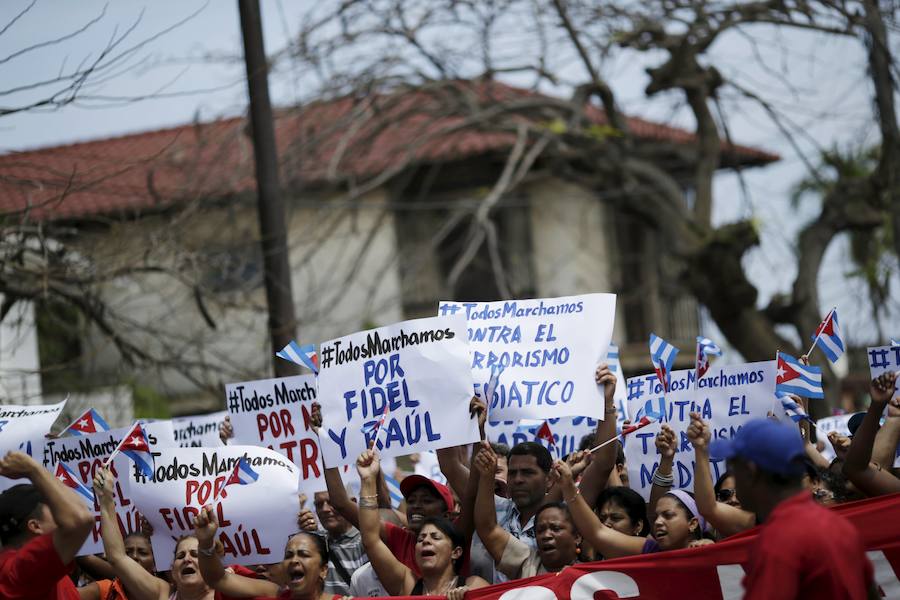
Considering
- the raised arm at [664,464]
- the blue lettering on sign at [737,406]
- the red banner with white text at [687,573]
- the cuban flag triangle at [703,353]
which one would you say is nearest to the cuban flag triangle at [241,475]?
the red banner with white text at [687,573]

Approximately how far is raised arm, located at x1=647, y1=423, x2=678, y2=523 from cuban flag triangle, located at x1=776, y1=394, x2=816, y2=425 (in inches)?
24.8

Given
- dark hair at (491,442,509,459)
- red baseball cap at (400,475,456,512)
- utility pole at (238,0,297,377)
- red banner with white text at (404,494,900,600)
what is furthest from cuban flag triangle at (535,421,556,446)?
utility pole at (238,0,297,377)

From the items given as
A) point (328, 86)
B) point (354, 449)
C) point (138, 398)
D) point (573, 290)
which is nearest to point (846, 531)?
point (354, 449)

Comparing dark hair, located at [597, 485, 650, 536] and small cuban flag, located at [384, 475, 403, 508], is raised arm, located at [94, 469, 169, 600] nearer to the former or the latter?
dark hair, located at [597, 485, 650, 536]

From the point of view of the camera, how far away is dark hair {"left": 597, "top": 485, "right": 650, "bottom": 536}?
6762mm

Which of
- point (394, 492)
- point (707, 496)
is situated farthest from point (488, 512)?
point (394, 492)

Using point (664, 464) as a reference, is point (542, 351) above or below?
above

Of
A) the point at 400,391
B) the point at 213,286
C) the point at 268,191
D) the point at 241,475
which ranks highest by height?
the point at 268,191

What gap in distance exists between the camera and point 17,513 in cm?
509

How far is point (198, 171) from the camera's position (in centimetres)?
1500

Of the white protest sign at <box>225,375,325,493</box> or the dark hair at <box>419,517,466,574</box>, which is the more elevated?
the white protest sign at <box>225,375,325,493</box>

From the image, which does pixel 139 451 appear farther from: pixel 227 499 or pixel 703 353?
pixel 703 353

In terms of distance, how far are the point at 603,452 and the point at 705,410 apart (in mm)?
696

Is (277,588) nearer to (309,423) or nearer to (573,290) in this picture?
(309,423)
